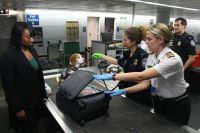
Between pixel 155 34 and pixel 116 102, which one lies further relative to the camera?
pixel 116 102

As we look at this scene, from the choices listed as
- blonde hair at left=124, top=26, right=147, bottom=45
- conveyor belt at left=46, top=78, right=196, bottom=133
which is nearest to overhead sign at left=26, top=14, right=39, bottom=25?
blonde hair at left=124, top=26, right=147, bottom=45

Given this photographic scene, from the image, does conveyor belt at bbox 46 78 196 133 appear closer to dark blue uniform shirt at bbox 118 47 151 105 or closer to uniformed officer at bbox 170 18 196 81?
dark blue uniform shirt at bbox 118 47 151 105

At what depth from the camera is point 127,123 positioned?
1.25 m

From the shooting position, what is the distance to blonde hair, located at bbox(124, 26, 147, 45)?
1.64 m

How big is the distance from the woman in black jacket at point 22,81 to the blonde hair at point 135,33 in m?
0.82

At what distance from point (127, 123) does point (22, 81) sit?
0.89m

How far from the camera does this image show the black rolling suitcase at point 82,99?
119cm

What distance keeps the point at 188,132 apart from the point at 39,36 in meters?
6.42

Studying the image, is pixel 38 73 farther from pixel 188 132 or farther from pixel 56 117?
pixel 188 132

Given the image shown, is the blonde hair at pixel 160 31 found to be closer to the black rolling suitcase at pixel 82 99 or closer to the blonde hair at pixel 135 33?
the blonde hair at pixel 135 33

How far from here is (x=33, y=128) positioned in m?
1.72

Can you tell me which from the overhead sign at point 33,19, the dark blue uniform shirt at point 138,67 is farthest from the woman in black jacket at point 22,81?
the overhead sign at point 33,19

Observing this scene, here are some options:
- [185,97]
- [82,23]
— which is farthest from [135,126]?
[82,23]

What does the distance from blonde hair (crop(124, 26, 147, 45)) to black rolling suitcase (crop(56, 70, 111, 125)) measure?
575 mm
